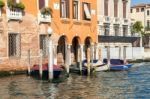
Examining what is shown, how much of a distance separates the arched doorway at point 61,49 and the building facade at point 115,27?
5.32 meters

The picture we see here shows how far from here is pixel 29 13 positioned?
85.5 feet

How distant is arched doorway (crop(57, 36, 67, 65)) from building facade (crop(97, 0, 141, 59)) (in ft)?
17.4

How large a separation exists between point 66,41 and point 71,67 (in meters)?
3.71

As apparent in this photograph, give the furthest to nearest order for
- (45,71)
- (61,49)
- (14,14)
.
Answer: (61,49)
(14,14)
(45,71)

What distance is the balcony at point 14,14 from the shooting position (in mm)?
24188

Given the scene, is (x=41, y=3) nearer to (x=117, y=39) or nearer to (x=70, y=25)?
(x=70, y=25)

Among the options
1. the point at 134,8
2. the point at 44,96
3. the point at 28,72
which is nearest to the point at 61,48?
the point at 28,72

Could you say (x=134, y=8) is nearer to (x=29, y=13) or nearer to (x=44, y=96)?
(x=29, y=13)

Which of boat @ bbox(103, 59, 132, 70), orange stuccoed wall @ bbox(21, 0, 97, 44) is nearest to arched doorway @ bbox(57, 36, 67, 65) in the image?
orange stuccoed wall @ bbox(21, 0, 97, 44)

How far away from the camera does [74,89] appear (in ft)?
60.1

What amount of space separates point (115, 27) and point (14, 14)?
1512 cm

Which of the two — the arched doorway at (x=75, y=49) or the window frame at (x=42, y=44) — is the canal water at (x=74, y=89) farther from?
A: the arched doorway at (x=75, y=49)

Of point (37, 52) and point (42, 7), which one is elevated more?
point (42, 7)

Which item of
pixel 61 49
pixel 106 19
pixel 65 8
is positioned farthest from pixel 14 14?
pixel 106 19
